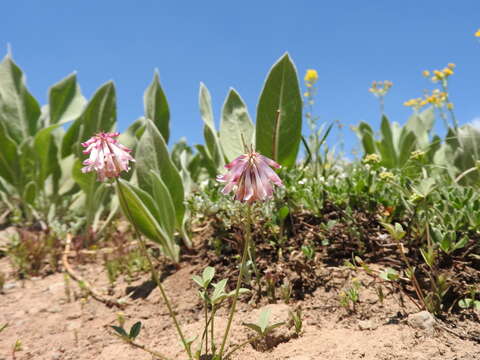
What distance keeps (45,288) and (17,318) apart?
0.38 metres

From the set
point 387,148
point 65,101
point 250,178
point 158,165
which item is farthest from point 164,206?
point 387,148

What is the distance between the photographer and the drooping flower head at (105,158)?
1.22 m

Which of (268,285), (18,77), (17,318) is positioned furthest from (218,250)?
(18,77)

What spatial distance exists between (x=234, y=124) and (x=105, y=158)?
1.42 meters

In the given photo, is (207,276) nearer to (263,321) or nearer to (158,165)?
(263,321)

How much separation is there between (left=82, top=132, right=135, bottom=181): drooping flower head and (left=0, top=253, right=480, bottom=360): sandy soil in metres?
0.69

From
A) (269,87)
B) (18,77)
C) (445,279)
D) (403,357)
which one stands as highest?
(18,77)

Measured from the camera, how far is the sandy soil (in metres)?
1.40

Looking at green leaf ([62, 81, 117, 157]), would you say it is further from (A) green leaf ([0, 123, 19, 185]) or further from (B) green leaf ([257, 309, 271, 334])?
(B) green leaf ([257, 309, 271, 334])

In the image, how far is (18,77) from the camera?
11.4 feet

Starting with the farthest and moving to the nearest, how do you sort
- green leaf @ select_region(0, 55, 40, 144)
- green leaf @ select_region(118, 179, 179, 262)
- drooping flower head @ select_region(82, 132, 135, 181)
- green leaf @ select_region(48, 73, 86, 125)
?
green leaf @ select_region(48, 73, 86, 125) → green leaf @ select_region(0, 55, 40, 144) → green leaf @ select_region(118, 179, 179, 262) → drooping flower head @ select_region(82, 132, 135, 181)

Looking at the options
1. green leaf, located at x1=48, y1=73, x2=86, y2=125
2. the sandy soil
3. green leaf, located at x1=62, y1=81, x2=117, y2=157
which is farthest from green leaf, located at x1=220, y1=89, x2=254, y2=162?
green leaf, located at x1=48, y1=73, x2=86, y2=125

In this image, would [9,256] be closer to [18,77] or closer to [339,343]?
[18,77]

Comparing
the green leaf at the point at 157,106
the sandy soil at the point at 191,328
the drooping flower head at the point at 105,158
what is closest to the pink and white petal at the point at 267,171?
the drooping flower head at the point at 105,158
